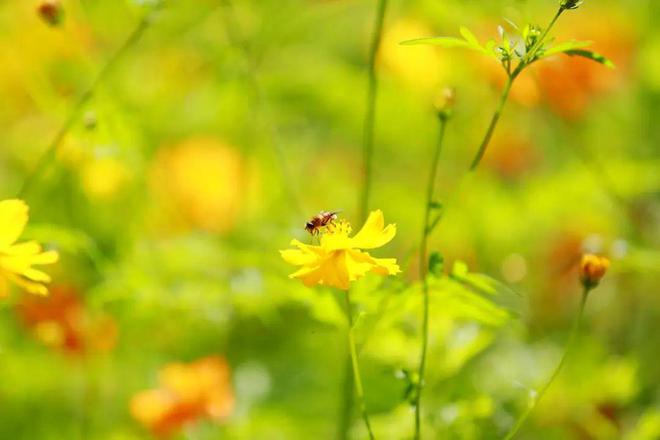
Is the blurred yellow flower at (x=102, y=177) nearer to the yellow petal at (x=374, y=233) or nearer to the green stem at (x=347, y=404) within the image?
the green stem at (x=347, y=404)

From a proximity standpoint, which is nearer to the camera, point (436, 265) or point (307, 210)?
point (436, 265)

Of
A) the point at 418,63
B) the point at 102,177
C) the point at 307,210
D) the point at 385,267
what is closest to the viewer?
the point at 385,267

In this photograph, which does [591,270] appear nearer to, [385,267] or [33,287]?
[385,267]

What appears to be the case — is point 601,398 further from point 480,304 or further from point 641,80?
point 641,80

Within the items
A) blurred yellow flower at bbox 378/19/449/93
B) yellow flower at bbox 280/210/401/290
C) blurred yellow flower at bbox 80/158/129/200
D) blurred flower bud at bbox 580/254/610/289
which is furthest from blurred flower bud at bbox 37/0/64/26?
blurred yellow flower at bbox 378/19/449/93

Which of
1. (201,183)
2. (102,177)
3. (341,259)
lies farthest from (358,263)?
(201,183)

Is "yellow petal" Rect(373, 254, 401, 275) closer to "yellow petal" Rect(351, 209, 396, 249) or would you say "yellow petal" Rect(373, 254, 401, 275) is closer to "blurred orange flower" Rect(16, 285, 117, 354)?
"yellow petal" Rect(351, 209, 396, 249)
